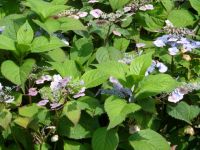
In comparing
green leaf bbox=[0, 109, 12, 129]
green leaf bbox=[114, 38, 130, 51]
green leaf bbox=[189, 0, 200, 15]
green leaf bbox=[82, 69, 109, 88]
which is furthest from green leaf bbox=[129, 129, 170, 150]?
green leaf bbox=[189, 0, 200, 15]

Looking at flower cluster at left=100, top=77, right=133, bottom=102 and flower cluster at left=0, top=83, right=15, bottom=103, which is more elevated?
flower cluster at left=0, top=83, right=15, bottom=103

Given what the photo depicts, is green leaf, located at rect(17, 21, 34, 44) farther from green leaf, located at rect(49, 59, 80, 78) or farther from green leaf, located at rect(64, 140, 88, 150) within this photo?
green leaf, located at rect(64, 140, 88, 150)

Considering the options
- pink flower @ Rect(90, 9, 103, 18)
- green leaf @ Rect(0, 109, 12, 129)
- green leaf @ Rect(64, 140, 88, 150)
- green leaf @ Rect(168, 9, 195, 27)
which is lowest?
green leaf @ Rect(64, 140, 88, 150)

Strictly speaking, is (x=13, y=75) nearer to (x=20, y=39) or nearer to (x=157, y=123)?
(x=20, y=39)

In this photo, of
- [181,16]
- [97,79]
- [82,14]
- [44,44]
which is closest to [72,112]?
[97,79]

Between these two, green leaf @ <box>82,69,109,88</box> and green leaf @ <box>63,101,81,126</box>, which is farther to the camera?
green leaf @ <box>82,69,109,88</box>
